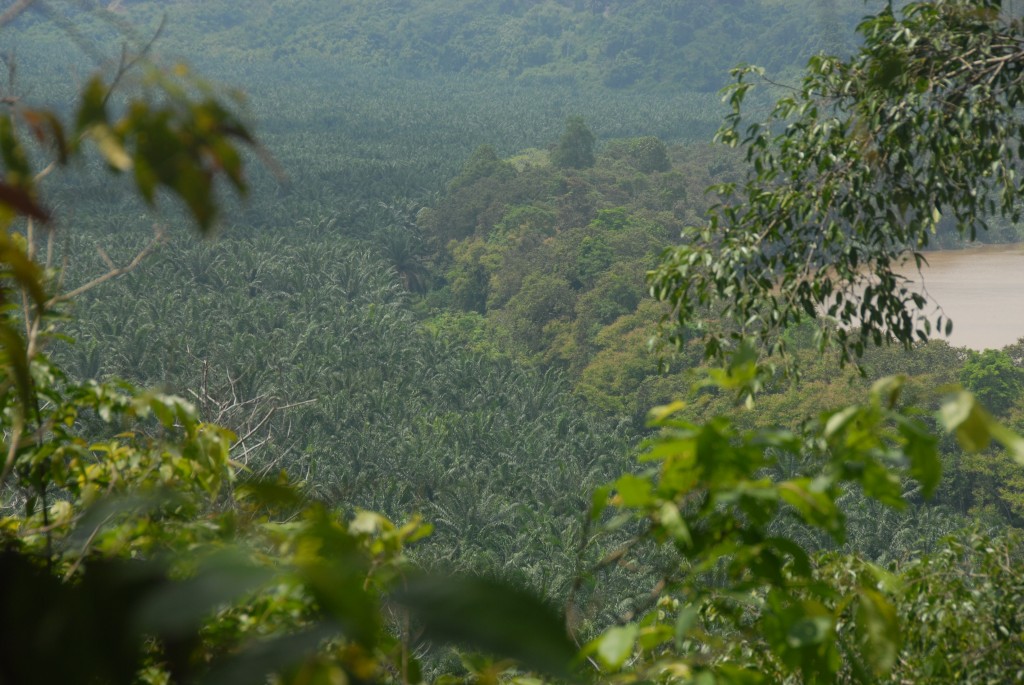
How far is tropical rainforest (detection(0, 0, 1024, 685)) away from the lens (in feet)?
1.69

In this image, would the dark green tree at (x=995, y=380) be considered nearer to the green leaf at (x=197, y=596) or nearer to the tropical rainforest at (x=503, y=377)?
the tropical rainforest at (x=503, y=377)

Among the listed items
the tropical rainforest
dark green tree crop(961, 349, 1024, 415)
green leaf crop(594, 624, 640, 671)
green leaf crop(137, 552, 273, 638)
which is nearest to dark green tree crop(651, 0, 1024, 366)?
the tropical rainforest

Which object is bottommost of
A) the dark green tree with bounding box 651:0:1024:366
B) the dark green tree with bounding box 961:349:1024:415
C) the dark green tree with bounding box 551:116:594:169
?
the dark green tree with bounding box 961:349:1024:415

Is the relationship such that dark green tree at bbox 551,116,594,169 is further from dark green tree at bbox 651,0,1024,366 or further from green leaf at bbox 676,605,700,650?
green leaf at bbox 676,605,700,650

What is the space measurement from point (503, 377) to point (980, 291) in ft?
42.3

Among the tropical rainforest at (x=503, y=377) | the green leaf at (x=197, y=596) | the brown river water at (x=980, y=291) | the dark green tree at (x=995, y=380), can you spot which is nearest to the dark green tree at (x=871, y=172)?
the tropical rainforest at (x=503, y=377)

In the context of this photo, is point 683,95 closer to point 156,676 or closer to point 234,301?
point 234,301

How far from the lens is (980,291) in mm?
23609

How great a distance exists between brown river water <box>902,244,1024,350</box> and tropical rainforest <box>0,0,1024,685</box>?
1.83 meters

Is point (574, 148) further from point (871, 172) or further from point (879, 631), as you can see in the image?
point (879, 631)

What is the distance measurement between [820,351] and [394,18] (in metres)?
61.6

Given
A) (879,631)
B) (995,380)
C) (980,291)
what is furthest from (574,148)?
(879,631)

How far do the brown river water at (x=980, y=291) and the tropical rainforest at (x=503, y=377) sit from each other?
1.83 meters

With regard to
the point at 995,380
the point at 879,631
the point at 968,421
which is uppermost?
the point at 968,421
